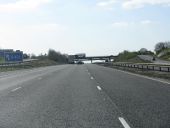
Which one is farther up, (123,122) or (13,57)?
(13,57)

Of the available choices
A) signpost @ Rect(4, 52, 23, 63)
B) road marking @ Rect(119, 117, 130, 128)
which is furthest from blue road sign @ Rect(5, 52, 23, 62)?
road marking @ Rect(119, 117, 130, 128)

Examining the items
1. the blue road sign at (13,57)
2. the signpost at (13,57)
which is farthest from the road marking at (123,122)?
the blue road sign at (13,57)

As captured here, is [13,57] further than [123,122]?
Yes

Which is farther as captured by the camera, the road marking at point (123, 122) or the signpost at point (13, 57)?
the signpost at point (13, 57)

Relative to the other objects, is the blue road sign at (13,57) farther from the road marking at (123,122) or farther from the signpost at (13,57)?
the road marking at (123,122)

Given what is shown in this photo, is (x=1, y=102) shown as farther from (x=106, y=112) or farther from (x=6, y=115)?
(x=106, y=112)

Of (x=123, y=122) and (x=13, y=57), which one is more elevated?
(x=13, y=57)

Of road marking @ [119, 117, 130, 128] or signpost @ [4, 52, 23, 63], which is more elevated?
signpost @ [4, 52, 23, 63]

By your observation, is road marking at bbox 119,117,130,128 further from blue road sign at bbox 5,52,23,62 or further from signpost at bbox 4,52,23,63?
blue road sign at bbox 5,52,23,62

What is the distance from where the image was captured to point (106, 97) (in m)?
18.4

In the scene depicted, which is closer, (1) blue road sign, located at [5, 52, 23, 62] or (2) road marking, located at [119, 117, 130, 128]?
(2) road marking, located at [119, 117, 130, 128]

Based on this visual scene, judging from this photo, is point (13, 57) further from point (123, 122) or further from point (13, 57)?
point (123, 122)

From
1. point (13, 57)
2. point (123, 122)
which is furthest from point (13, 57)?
point (123, 122)

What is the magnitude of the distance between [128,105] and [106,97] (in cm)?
314
